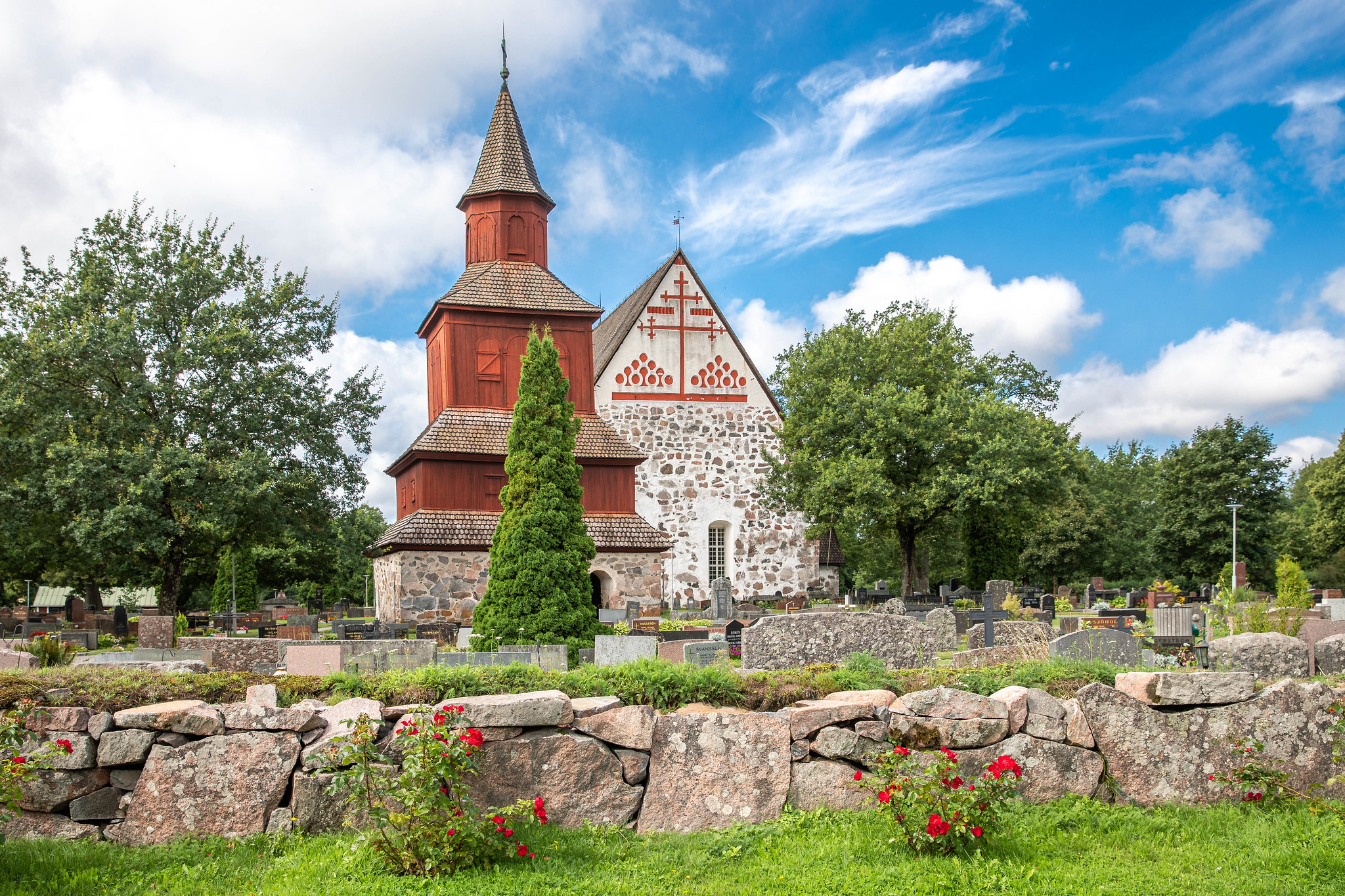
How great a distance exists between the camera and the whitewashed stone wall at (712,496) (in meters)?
29.9

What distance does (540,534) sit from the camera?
15227mm

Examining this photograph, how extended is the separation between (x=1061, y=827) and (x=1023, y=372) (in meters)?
35.2

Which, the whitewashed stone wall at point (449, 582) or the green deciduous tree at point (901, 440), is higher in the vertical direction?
the green deciduous tree at point (901, 440)

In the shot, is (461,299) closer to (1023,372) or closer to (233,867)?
(233,867)

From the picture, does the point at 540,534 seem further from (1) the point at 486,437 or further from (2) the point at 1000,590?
(2) the point at 1000,590

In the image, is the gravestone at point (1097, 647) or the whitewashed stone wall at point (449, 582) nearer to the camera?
the gravestone at point (1097, 647)

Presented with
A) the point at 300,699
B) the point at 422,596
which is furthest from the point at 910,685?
the point at 422,596

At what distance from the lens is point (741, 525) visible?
1196 inches

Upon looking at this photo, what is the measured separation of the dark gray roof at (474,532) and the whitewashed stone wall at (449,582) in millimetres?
261

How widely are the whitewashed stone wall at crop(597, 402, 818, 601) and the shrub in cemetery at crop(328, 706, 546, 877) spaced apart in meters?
24.4

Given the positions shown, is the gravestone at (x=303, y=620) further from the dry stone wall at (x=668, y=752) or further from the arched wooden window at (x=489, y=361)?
the dry stone wall at (x=668, y=752)

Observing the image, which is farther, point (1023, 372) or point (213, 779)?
point (1023, 372)

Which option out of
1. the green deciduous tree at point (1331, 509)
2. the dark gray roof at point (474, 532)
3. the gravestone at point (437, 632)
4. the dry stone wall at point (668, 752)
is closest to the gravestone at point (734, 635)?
the gravestone at point (437, 632)

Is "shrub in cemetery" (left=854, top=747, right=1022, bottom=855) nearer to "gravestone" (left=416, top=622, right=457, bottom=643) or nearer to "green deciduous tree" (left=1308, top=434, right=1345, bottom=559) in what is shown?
"gravestone" (left=416, top=622, right=457, bottom=643)
